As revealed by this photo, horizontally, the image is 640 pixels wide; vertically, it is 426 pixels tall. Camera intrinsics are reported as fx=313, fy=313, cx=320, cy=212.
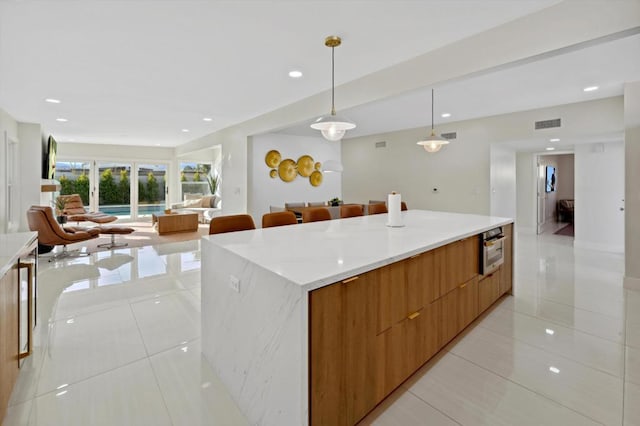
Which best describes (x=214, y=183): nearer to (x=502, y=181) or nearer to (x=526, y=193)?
(x=502, y=181)

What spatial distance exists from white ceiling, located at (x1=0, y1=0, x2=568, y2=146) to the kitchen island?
177 centimetres

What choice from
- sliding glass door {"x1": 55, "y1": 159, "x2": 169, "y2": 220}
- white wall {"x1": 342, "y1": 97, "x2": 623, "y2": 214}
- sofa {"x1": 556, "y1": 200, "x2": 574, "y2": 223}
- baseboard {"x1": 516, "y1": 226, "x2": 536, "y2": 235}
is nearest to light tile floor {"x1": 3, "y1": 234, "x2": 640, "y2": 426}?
white wall {"x1": 342, "y1": 97, "x2": 623, "y2": 214}

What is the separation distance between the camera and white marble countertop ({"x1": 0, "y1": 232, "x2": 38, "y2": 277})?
62.0 inches

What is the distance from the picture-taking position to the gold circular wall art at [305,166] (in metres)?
8.24

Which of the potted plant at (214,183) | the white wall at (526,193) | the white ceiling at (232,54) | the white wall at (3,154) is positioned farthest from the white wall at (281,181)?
the white wall at (526,193)

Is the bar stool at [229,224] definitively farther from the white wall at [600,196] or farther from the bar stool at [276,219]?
the white wall at [600,196]

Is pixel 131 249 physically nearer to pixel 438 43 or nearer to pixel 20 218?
pixel 20 218

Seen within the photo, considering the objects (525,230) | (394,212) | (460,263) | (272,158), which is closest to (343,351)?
(460,263)

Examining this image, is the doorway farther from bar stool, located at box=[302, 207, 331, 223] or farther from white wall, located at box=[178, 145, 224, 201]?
white wall, located at box=[178, 145, 224, 201]

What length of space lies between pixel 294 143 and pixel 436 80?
5.36 m

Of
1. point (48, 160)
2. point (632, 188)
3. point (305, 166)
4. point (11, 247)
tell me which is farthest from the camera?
point (305, 166)

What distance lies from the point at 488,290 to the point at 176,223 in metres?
7.25

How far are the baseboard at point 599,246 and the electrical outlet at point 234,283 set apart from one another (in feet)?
23.4

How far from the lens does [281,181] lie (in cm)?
788
